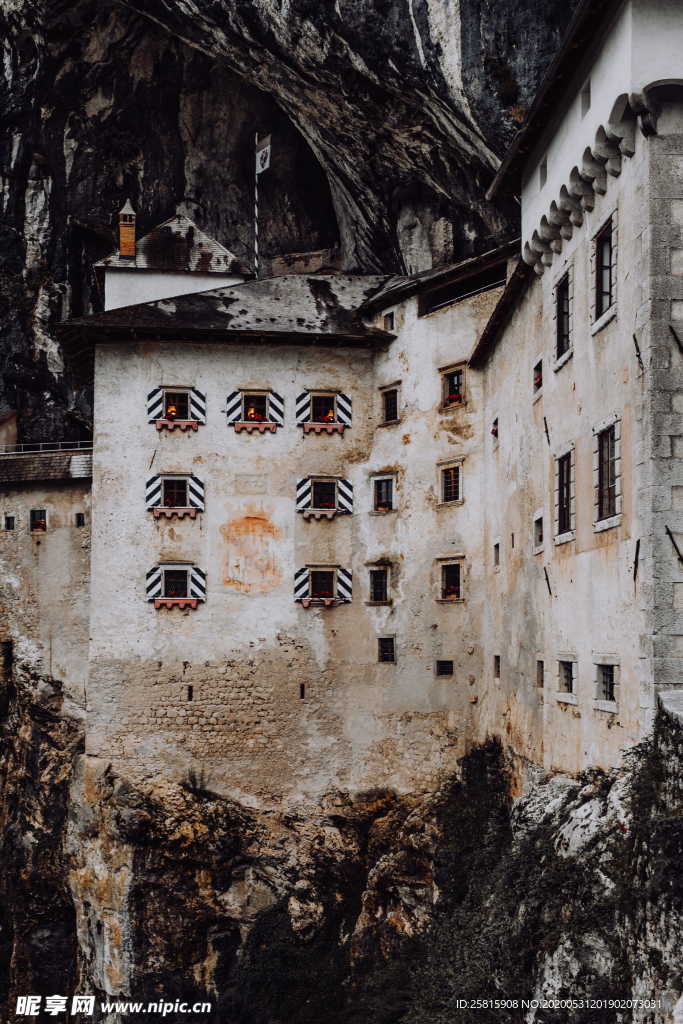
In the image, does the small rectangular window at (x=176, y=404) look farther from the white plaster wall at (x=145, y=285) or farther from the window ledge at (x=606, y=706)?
the window ledge at (x=606, y=706)

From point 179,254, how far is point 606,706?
84.7ft

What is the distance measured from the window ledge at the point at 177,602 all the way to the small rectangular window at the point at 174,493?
2240 millimetres

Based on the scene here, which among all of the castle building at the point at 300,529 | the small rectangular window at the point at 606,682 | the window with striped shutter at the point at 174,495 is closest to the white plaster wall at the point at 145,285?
the castle building at the point at 300,529

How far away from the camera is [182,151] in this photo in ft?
132

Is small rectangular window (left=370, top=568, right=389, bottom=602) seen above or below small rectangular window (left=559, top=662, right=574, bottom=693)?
above

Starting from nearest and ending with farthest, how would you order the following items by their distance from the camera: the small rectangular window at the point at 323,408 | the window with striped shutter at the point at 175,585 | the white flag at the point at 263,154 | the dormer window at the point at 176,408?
the window with striped shutter at the point at 175,585
the dormer window at the point at 176,408
the small rectangular window at the point at 323,408
the white flag at the point at 263,154

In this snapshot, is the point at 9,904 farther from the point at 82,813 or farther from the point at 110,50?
the point at 110,50

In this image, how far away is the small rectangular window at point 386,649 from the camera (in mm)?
29750

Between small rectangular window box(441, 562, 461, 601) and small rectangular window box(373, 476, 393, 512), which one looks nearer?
small rectangular window box(441, 562, 461, 601)

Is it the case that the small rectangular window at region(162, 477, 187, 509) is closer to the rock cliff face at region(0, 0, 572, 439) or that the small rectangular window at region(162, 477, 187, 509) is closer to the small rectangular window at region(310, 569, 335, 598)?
the small rectangular window at region(310, 569, 335, 598)

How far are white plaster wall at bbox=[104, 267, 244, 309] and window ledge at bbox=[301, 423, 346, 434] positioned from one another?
8.10 meters

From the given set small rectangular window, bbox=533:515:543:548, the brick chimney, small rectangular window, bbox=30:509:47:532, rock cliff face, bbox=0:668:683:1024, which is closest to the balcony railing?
small rectangular window, bbox=30:509:47:532

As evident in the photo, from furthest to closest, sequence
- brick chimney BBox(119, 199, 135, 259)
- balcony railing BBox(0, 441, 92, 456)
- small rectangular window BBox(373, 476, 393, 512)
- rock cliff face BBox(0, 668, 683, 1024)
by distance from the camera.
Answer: balcony railing BBox(0, 441, 92, 456) < brick chimney BBox(119, 199, 135, 259) < small rectangular window BBox(373, 476, 393, 512) < rock cliff face BBox(0, 668, 683, 1024)

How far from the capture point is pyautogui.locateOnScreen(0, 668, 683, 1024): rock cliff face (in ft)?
75.1
